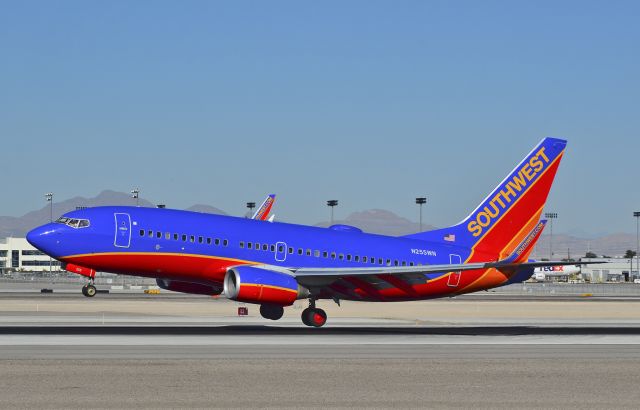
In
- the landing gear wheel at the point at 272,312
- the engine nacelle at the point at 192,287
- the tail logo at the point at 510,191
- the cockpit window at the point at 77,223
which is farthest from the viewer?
the tail logo at the point at 510,191

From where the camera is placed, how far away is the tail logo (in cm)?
5488

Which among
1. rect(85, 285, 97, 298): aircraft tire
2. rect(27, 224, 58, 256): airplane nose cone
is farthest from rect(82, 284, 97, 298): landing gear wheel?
rect(27, 224, 58, 256): airplane nose cone

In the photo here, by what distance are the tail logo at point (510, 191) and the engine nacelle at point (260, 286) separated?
471 inches

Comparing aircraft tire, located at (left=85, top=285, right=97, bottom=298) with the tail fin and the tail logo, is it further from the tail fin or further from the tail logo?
the tail logo

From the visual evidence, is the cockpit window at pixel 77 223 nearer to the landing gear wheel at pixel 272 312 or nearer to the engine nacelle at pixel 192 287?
the engine nacelle at pixel 192 287

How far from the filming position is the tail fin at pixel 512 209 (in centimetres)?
5497

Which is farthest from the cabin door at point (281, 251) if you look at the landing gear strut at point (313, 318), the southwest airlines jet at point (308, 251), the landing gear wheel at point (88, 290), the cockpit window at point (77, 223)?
the landing gear wheel at point (88, 290)

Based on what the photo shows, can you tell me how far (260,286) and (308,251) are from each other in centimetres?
554
